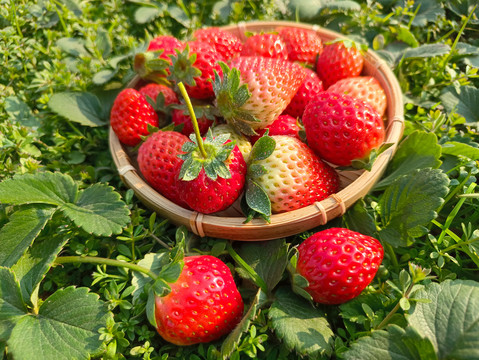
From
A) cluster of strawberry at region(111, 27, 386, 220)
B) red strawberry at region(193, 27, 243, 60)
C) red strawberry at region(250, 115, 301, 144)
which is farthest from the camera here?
red strawberry at region(193, 27, 243, 60)

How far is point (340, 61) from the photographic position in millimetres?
1968

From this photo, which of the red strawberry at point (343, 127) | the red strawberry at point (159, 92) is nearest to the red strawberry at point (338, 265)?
the red strawberry at point (343, 127)

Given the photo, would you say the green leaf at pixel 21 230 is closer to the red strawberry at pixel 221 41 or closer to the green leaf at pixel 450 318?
the red strawberry at pixel 221 41

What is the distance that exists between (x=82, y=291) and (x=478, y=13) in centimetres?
255

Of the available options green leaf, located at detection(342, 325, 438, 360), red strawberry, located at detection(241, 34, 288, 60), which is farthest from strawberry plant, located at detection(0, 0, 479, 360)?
red strawberry, located at detection(241, 34, 288, 60)

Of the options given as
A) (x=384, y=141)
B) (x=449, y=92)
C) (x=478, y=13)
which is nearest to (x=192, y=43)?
(x=384, y=141)

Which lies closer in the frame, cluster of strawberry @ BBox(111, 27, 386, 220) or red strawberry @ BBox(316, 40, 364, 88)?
cluster of strawberry @ BBox(111, 27, 386, 220)

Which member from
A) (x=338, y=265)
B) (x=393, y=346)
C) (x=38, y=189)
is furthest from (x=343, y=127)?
(x=38, y=189)

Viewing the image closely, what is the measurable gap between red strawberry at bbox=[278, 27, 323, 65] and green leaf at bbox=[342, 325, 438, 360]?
1.34 m

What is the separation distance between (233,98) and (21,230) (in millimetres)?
930

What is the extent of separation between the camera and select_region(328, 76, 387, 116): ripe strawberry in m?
1.82

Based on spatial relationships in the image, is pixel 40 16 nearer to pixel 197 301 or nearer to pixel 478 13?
pixel 197 301

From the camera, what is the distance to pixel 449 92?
7.00 feet

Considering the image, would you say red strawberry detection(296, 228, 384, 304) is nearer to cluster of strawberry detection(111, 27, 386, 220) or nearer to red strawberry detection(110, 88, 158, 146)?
cluster of strawberry detection(111, 27, 386, 220)
